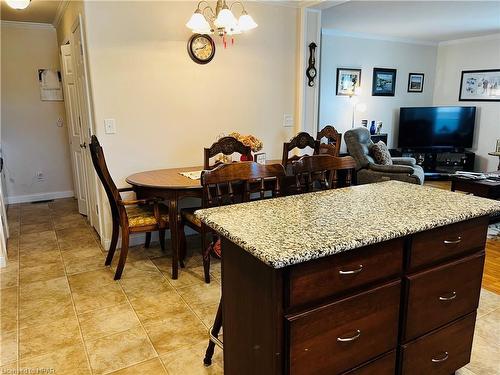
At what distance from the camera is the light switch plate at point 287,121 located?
4176 millimetres

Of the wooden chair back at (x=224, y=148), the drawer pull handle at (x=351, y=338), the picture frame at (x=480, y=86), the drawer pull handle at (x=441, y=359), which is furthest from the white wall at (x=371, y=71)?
the drawer pull handle at (x=351, y=338)

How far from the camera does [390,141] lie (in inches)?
281

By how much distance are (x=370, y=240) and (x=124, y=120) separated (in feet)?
8.95

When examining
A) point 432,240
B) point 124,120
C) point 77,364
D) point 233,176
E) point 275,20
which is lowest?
point 77,364

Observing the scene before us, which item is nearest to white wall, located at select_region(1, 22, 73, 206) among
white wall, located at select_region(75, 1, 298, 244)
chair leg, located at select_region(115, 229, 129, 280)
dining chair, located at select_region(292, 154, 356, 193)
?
white wall, located at select_region(75, 1, 298, 244)

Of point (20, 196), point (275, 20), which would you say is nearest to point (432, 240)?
point (275, 20)

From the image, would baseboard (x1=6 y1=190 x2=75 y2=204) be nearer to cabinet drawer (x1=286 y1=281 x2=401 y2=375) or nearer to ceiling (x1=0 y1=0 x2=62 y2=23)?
ceiling (x1=0 y1=0 x2=62 y2=23)

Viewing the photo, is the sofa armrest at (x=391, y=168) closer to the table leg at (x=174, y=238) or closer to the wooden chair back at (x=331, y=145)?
the wooden chair back at (x=331, y=145)

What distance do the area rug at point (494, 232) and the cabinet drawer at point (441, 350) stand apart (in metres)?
2.51

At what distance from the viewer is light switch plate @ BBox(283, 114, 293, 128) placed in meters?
4.18

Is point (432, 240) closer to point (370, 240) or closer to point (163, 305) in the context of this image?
point (370, 240)

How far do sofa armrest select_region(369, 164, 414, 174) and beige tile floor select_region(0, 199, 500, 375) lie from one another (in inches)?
86.1

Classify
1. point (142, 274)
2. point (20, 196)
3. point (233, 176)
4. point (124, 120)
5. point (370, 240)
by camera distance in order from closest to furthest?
point (370, 240), point (233, 176), point (142, 274), point (124, 120), point (20, 196)

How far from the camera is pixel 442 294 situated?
5.04ft
